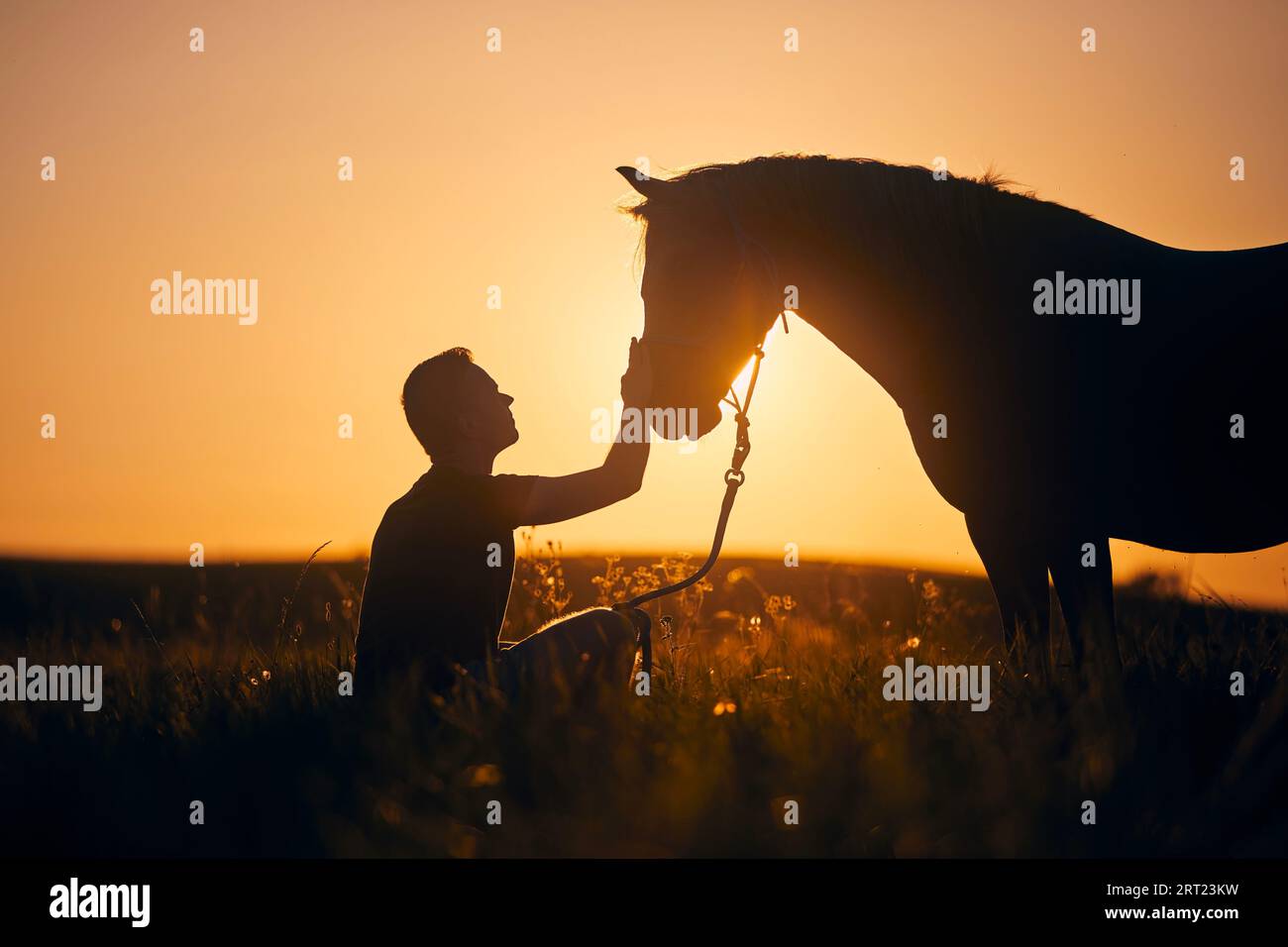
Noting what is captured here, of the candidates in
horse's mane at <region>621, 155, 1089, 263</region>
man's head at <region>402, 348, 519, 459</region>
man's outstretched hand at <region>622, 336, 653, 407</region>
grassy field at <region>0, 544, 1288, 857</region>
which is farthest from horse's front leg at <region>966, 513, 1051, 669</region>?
man's head at <region>402, 348, 519, 459</region>

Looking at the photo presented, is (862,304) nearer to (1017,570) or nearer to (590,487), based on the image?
(1017,570)

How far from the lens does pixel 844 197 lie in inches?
180

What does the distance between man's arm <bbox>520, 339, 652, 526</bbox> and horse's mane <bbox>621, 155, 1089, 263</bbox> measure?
1.12m

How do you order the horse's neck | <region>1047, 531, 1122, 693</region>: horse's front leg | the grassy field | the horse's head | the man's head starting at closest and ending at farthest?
1. the grassy field
2. the man's head
3. <region>1047, 531, 1122, 693</region>: horse's front leg
4. the horse's neck
5. the horse's head

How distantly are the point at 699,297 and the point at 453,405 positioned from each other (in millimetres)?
1263

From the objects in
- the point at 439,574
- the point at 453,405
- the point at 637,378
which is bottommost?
the point at 439,574

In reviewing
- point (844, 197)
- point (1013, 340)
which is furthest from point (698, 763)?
point (844, 197)

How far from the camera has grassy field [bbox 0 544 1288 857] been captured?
3.15m

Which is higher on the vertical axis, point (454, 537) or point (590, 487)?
point (590, 487)

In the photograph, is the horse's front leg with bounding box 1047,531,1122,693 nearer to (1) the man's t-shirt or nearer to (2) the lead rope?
(2) the lead rope

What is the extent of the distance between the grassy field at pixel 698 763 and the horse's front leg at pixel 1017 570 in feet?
0.77

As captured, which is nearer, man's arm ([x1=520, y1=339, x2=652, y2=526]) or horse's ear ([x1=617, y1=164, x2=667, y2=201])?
man's arm ([x1=520, y1=339, x2=652, y2=526])
